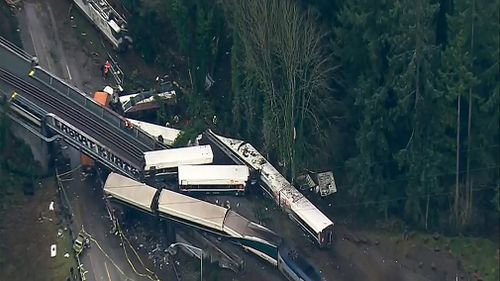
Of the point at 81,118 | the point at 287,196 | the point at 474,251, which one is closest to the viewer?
the point at 474,251

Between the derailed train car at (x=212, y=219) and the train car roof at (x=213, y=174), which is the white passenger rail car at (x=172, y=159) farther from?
the derailed train car at (x=212, y=219)

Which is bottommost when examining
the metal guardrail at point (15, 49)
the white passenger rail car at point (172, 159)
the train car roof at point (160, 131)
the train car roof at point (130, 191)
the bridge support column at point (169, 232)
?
the bridge support column at point (169, 232)

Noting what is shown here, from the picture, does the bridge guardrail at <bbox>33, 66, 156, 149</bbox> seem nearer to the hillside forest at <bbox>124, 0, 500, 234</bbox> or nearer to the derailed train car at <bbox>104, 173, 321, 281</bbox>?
the derailed train car at <bbox>104, 173, 321, 281</bbox>

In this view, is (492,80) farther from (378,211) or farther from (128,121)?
(128,121)

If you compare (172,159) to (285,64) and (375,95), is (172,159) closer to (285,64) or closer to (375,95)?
(285,64)

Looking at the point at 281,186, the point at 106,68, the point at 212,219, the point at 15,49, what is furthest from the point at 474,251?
the point at 15,49

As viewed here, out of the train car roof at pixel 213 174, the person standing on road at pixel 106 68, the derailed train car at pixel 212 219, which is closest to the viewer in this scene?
the derailed train car at pixel 212 219

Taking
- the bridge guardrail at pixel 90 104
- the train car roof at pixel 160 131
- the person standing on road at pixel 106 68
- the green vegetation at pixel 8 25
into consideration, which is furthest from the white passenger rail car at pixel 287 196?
the green vegetation at pixel 8 25

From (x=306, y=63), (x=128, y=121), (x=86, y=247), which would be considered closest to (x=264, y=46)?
(x=306, y=63)
